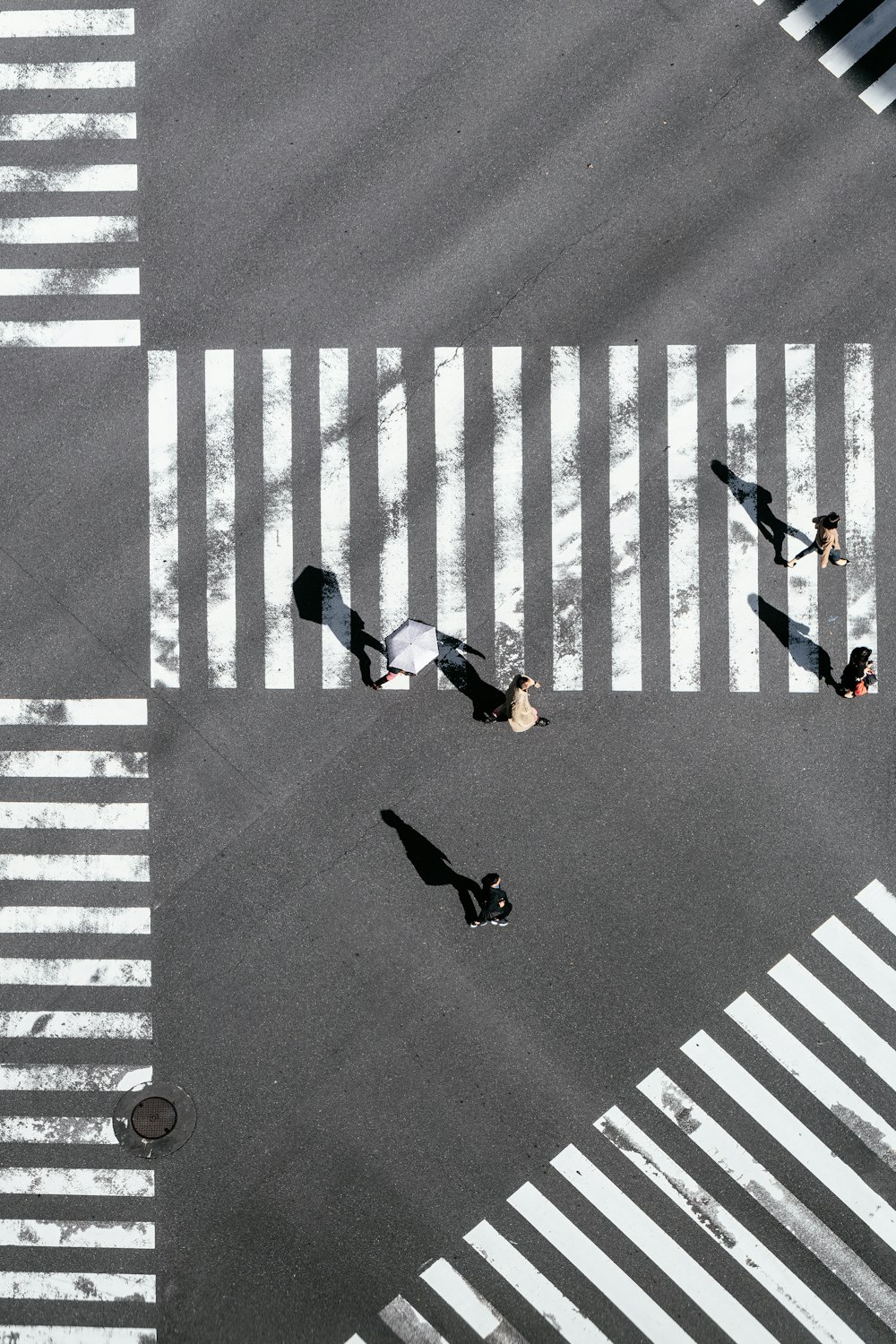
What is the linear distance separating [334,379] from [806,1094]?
11438 mm

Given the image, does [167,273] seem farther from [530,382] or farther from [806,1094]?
[806,1094]

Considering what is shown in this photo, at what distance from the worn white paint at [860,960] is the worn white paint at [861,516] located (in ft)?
12.7

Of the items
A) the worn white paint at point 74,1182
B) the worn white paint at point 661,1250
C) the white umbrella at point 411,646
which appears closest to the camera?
the white umbrella at point 411,646

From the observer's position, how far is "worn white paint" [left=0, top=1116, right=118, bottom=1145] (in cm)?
1550

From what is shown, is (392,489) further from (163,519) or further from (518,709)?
(518,709)

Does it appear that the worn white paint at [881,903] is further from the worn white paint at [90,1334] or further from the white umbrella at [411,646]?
the worn white paint at [90,1334]

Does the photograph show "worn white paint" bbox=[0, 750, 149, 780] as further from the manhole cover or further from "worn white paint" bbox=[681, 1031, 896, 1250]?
"worn white paint" bbox=[681, 1031, 896, 1250]

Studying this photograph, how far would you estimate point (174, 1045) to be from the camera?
51.1 feet

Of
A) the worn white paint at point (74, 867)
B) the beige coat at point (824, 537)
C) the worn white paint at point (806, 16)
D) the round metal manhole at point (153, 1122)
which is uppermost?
the worn white paint at point (806, 16)

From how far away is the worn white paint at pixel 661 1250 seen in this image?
15125mm

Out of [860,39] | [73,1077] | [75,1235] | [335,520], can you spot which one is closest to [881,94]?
[860,39]

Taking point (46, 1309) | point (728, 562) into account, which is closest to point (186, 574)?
point (728, 562)

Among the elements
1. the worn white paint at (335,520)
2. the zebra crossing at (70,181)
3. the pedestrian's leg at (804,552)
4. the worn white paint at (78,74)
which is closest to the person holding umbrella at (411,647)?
the worn white paint at (335,520)

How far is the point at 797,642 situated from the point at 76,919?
34.1 ft
